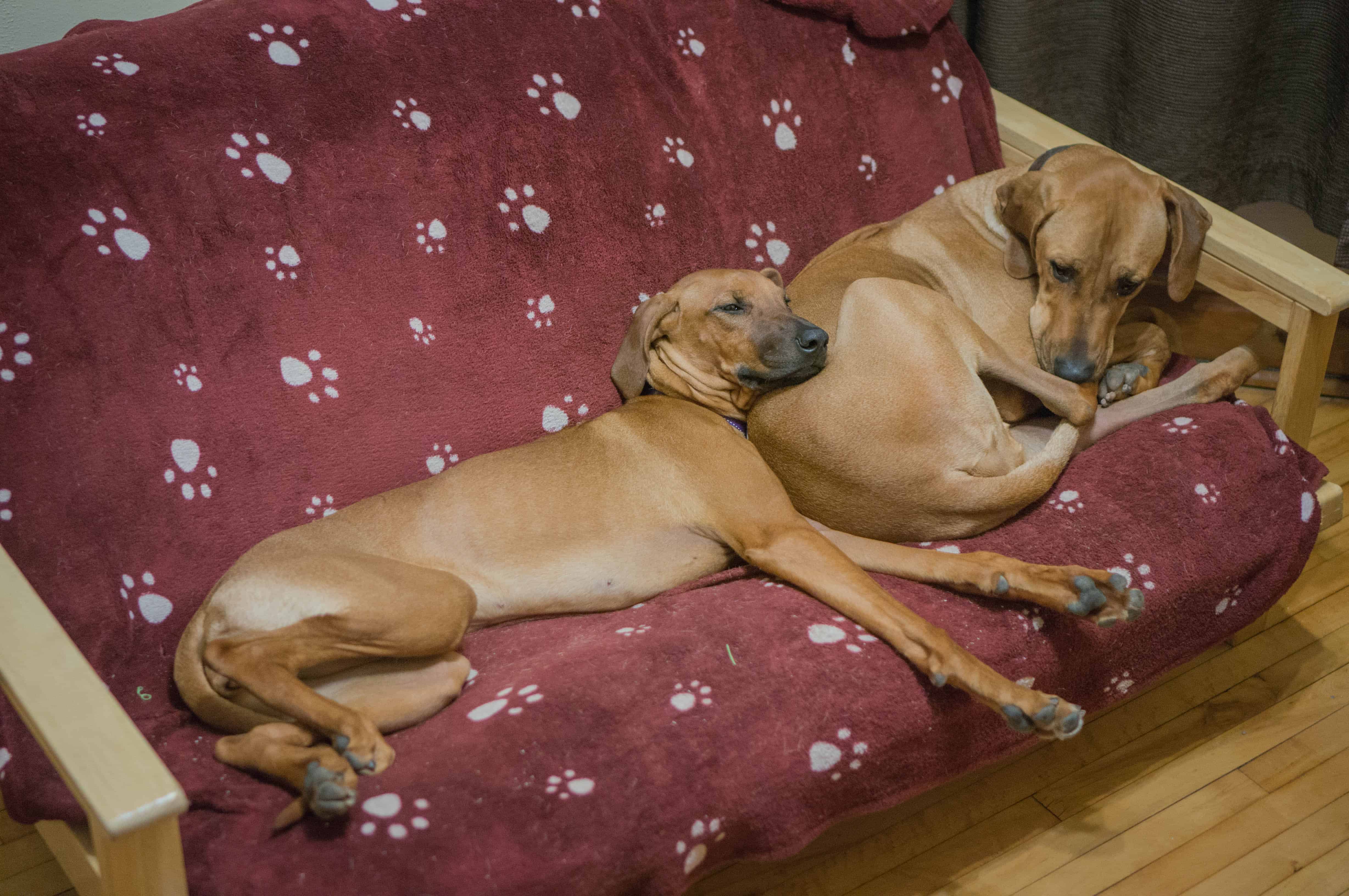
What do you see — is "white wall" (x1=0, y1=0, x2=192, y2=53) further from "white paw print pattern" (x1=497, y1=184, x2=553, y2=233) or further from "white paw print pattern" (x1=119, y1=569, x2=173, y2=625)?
"white paw print pattern" (x1=119, y1=569, x2=173, y2=625)

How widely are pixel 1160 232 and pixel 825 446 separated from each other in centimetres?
107

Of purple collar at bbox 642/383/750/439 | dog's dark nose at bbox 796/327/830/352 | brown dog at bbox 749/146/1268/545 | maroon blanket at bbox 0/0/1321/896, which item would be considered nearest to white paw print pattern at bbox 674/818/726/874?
maroon blanket at bbox 0/0/1321/896

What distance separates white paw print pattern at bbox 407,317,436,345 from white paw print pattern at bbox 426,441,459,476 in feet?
0.85

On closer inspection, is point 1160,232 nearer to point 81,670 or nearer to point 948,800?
point 948,800

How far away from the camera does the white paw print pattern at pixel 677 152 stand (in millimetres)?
3143

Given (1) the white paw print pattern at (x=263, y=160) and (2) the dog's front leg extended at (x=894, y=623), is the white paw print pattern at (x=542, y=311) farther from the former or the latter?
(2) the dog's front leg extended at (x=894, y=623)

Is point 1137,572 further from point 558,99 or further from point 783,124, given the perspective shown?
point 558,99

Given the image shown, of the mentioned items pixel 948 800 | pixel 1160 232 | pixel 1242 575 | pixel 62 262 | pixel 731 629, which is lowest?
pixel 948 800

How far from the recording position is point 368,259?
9.03 ft

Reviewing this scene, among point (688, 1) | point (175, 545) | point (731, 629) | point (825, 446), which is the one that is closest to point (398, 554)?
point (175, 545)

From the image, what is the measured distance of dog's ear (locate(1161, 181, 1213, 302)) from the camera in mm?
2828

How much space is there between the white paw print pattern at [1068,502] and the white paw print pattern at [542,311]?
1356 millimetres

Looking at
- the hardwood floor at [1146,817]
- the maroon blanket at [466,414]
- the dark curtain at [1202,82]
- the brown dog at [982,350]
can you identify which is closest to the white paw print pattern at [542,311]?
the maroon blanket at [466,414]

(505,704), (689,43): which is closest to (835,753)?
(505,704)
